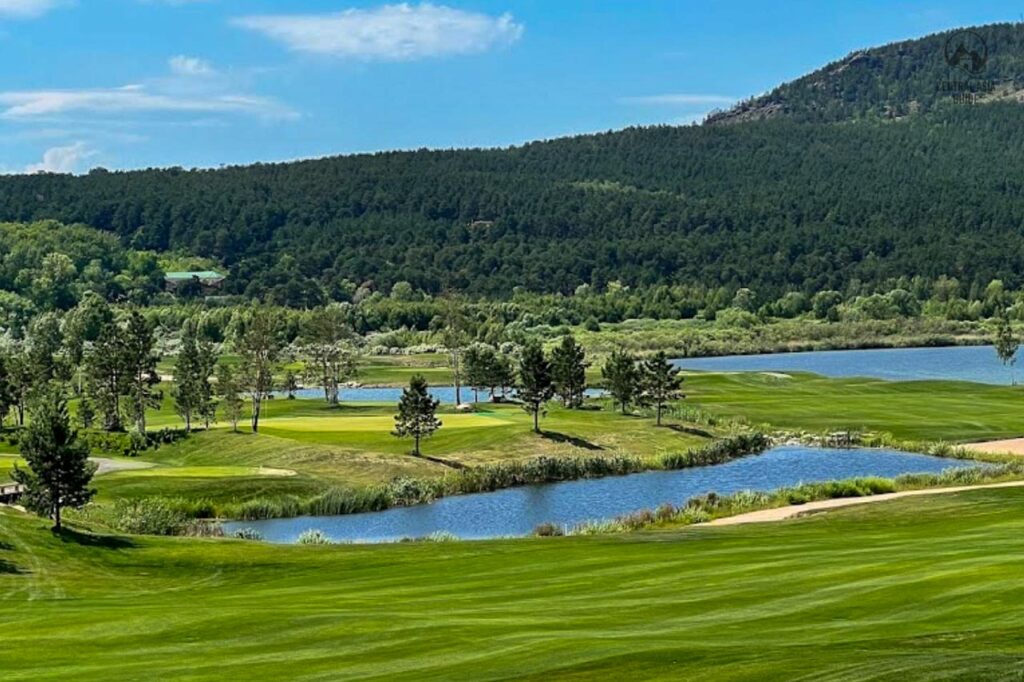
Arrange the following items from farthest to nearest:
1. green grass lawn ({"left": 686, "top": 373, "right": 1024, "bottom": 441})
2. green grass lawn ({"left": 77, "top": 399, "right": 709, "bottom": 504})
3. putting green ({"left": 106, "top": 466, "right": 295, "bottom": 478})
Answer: green grass lawn ({"left": 686, "top": 373, "right": 1024, "bottom": 441}) < putting green ({"left": 106, "top": 466, "right": 295, "bottom": 478}) < green grass lawn ({"left": 77, "top": 399, "right": 709, "bottom": 504})

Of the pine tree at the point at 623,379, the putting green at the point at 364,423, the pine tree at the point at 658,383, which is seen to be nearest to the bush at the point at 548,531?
the putting green at the point at 364,423

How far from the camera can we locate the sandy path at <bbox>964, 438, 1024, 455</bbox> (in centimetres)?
7806

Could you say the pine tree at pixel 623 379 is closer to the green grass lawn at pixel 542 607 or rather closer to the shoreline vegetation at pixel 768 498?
the shoreline vegetation at pixel 768 498

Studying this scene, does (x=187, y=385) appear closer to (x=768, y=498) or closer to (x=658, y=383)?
(x=658, y=383)

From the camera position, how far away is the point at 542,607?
97.6 feet

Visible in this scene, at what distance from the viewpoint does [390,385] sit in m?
147

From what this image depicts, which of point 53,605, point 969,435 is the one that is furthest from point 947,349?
point 53,605

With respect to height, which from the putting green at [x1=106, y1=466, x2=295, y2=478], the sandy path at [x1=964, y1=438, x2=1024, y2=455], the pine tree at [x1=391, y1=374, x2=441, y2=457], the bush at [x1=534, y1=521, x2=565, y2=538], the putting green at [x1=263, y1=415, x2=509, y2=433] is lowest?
the sandy path at [x1=964, y1=438, x2=1024, y2=455]

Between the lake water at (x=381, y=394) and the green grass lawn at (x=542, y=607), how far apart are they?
272 ft

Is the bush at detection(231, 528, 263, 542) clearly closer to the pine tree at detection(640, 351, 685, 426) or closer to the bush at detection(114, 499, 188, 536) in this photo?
the bush at detection(114, 499, 188, 536)

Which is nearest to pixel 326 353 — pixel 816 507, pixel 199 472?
pixel 199 472

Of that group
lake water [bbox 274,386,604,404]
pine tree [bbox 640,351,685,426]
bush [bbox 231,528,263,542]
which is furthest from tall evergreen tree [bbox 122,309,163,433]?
pine tree [bbox 640,351,685,426]

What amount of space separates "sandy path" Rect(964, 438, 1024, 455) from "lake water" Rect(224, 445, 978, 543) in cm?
272

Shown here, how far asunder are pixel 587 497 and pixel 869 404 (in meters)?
42.2
